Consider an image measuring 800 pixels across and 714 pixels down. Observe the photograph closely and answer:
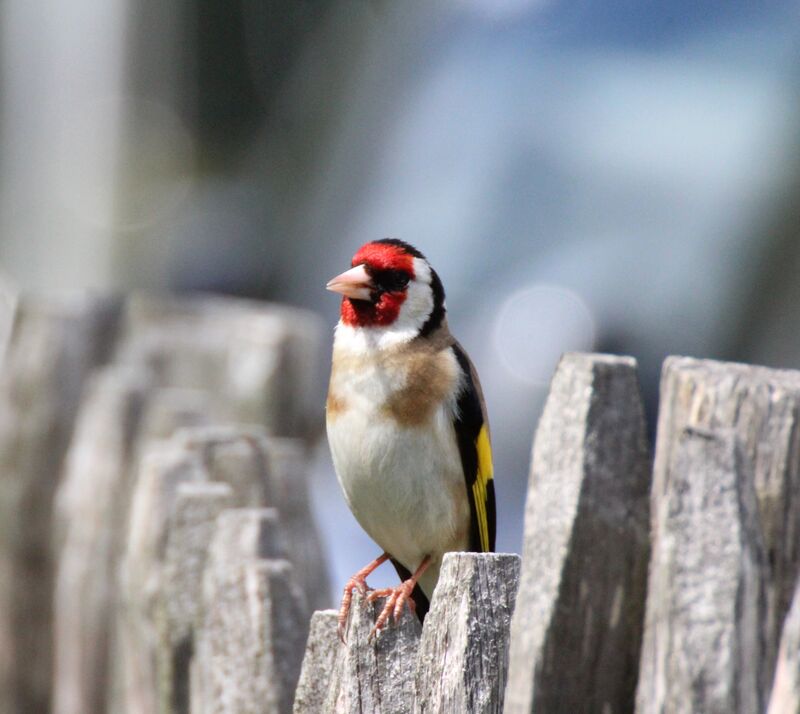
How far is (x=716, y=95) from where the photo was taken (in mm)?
6344

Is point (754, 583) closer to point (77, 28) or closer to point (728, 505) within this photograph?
point (728, 505)

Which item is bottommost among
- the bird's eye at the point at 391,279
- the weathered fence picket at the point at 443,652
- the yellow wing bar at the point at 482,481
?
the weathered fence picket at the point at 443,652

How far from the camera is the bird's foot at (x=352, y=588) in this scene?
2227 mm

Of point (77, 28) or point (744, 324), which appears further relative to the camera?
point (77, 28)

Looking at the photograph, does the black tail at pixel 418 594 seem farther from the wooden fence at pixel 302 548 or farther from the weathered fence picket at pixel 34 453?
the weathered fence picket at pixel 34 453

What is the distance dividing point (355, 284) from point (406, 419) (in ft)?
1.22

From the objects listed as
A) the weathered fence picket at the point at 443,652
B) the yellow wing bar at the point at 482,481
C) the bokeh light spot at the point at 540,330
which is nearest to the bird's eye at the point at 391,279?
the yellow wing bar at the point at 482,481

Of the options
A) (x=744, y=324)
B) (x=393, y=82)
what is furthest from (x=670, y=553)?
(x=393, y=82)

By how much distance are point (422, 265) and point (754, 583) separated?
2.38 metres

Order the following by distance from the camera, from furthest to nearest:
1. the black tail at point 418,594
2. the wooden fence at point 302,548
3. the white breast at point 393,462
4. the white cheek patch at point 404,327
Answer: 1. the black tail at point 418,594
2. the white cheek patch at point 404,327
3. the white breast at point 393,462
4. the wooden fence at point 302,548

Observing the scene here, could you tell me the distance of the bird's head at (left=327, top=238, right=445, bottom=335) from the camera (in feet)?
12.2

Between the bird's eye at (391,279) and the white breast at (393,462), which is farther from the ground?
the bird's eye at (391,279)

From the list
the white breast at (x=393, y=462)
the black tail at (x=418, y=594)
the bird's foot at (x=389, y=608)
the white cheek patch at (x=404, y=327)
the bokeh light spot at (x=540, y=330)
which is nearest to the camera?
the bird's foot at (x=389, y=608)

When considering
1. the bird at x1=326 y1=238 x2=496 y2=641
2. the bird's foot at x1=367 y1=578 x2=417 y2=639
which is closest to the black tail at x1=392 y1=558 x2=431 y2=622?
the bird at x1=326 y1=238 x2=496 y2=641
